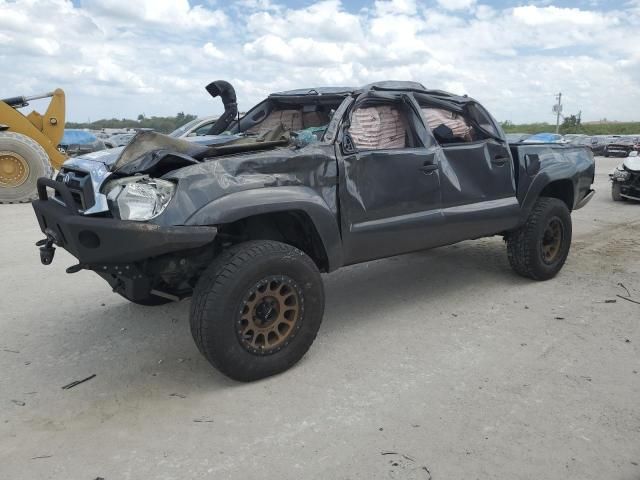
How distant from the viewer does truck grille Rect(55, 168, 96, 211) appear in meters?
3.48

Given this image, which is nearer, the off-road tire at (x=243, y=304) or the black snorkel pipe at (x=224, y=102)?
the off-road tire at (x=243, y=304)

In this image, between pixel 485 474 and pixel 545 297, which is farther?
pixel 545 297

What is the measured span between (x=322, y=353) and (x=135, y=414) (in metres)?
1.31

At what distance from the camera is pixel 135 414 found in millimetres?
3074

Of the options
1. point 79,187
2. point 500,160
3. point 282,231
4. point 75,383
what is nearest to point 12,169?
point 79,187

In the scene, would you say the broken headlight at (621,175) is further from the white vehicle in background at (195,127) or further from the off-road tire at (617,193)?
the white vehicle in background at (195,127)

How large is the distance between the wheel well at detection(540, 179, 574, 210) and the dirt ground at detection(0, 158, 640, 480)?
884mm

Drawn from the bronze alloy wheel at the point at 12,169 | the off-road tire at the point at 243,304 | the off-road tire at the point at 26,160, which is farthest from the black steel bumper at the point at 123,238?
the bronze alloy wheel at the point at 12,169

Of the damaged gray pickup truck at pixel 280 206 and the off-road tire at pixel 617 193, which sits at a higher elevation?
the damaged gray pickup truck at pixel 280 206

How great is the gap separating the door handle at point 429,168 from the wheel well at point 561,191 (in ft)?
6.03

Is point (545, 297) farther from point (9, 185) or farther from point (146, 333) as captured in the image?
point (9, 185)

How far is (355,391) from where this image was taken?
130 inches

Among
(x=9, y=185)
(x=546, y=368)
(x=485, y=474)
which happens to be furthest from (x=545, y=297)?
(x=9, y=185)

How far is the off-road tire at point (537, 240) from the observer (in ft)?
16.9
